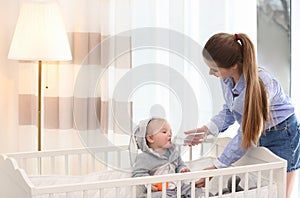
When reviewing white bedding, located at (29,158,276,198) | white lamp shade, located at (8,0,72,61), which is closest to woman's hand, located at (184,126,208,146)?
white bedding, located at (29,158,276,198)

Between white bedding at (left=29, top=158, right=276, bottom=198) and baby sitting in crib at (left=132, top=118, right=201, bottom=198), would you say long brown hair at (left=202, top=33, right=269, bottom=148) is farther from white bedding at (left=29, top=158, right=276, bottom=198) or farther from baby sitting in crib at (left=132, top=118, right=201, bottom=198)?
baby sitting in crib at (left=132, top=118, right=201, bottom=198)

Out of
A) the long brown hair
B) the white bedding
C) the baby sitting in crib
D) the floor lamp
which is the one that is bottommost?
the white bedding

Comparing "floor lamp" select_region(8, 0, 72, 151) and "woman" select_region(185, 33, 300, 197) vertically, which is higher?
"floor lamp" select_region(8, 0, 72, 151)

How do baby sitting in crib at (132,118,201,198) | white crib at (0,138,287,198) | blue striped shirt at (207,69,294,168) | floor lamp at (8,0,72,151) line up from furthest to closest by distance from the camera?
floor lamp at (8,0,72,151), blue striped shirt at (207,69,294,168), baby sitting in crib at (132,118,201,198), white crib at (0,138,287,198)

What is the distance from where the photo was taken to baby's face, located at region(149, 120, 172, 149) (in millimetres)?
2014

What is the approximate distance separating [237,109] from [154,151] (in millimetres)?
363

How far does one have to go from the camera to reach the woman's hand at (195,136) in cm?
212

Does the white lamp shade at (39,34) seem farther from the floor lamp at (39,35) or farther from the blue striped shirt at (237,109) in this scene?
the blue striped shirt at (237,109)

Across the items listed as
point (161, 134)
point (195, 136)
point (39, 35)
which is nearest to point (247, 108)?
point (195, 136)

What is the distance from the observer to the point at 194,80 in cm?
217

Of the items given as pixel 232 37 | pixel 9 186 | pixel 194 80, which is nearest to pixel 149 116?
pixel 194 80

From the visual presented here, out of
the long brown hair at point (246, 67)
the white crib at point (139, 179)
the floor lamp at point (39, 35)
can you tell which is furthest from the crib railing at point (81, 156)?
the floor lamp at point (39, 35)

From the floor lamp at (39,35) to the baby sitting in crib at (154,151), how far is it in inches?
23.5

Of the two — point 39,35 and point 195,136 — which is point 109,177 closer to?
A: point 195,136
